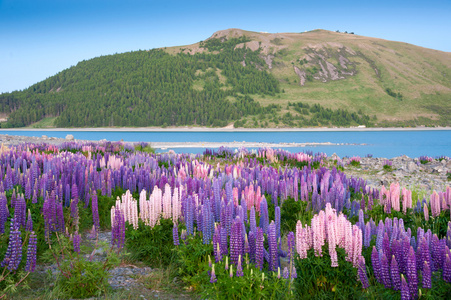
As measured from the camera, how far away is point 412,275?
3.59 m

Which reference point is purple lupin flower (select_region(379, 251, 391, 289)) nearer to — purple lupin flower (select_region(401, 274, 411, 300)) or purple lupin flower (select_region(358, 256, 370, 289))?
purple lupin flower (select_region(358, 256, 370, 289))

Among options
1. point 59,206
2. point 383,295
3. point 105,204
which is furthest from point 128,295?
point 105,204

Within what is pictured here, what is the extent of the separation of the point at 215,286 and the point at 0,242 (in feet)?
10.1

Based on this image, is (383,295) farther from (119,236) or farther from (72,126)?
(72,126)

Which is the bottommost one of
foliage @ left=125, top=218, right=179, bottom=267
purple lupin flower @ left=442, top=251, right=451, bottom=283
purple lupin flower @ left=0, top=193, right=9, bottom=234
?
foliage @ left=125, top=218, right=179, bottom=267

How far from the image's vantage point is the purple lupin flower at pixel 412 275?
3.57 m

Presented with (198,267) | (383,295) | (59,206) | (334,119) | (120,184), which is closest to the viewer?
(383,295)

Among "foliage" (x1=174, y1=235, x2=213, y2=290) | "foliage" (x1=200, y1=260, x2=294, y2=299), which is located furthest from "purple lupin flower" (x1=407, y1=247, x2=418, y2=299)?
"foliage" (x1=174, y1=235, x2=213, y2=290)

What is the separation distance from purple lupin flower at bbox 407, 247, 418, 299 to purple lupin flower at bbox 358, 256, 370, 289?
0.45 m

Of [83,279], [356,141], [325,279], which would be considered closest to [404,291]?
[325,279]

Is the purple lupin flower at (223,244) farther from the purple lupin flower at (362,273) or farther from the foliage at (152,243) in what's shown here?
the purple lupin flower at (362,273)

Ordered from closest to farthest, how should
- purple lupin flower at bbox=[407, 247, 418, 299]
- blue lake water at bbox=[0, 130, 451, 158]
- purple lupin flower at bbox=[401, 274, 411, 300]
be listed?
1. purple lupin flower at bbox=[401, 274, 411, 300]
2. purple lupin flower at bbox=[407, 247, 418, 299]
3. blue lake water at bbox=[0, 130, 451, 158]

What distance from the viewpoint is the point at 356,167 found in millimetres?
18688

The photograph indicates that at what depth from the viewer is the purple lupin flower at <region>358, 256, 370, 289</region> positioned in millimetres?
3902
